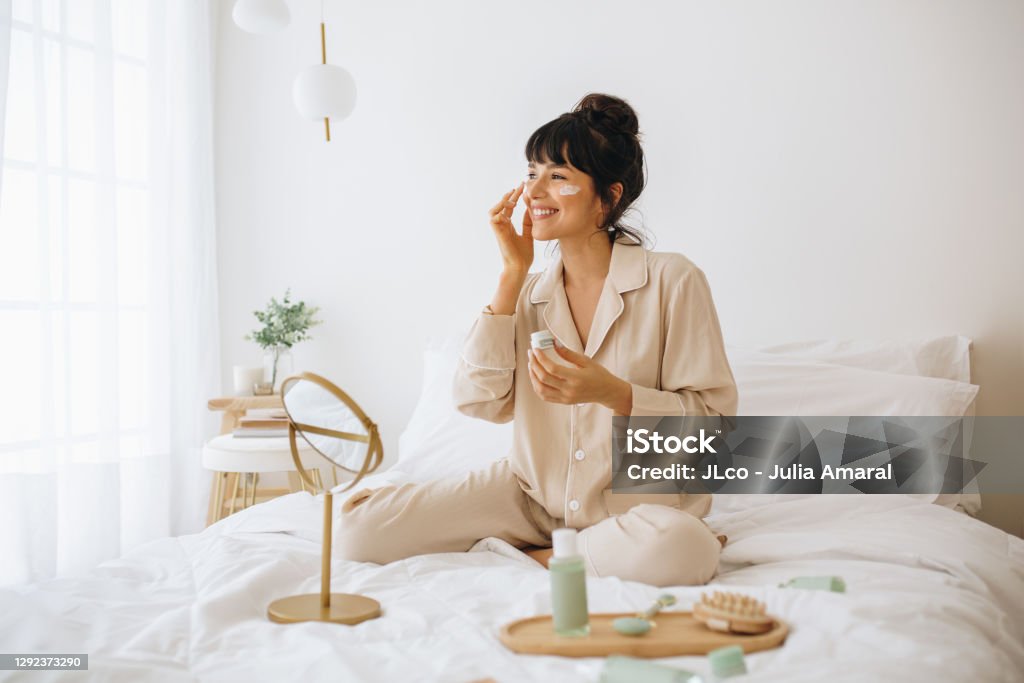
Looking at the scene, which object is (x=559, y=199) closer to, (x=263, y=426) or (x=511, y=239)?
(x=511, y=239)

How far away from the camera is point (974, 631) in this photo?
3.62 ft

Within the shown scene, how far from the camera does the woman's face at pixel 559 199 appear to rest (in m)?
1.81

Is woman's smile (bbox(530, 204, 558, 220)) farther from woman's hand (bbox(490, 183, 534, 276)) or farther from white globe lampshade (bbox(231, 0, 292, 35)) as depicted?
white globe lampshade (bbox(231, 0, 292, 35))

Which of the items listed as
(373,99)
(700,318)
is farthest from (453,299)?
(700,318)

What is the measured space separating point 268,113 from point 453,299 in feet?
3.77

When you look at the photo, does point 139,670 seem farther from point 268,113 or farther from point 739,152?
point 268,113

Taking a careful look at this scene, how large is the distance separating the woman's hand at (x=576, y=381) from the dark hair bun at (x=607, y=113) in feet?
1.94

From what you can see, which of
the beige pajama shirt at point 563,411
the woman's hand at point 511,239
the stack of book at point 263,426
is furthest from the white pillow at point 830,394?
the stack of book at point 263,426

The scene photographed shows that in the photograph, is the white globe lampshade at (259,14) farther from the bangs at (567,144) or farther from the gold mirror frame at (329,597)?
the gold mirror frame at (329,597)

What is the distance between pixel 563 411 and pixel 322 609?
27.7 inches

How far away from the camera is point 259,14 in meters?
2.44

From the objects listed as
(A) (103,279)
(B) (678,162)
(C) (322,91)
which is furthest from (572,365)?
(A) (103,279)

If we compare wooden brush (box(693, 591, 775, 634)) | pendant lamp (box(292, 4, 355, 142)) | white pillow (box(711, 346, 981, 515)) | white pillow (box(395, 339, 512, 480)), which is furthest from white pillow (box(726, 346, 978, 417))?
pendant lamp (box(292, 4, 355, 142))

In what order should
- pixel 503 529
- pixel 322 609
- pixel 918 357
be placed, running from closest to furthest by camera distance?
pixel 322 609, pixel 503 529, pixel 918 357
